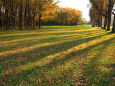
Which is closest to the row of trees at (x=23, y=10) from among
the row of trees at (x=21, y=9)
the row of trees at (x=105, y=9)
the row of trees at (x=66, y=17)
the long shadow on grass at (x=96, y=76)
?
the row of trees at (x=21, y=9)

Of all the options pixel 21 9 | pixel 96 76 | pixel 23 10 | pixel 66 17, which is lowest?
pixel 96 76

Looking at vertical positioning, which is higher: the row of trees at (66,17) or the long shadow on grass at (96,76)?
the row of trees at (66,17)

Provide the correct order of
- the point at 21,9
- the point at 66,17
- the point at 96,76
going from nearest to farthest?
the point at 96,76 → the point at 21,9 → the point at 66,17

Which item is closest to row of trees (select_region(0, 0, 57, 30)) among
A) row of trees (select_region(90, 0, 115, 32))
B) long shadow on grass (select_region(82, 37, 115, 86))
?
row of trees (select_region(90, 0, 115, 32))

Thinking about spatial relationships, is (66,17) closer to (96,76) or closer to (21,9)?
(21,9)

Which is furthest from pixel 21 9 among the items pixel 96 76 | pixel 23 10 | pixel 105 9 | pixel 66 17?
pixel 66 17

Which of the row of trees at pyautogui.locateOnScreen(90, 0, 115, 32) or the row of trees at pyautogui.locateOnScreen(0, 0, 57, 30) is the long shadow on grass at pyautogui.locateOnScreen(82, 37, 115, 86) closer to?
the row of trees at pyautogui.locateOnScreen(90, 0, 115, 32)

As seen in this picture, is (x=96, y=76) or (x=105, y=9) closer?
(x=96, y=76)

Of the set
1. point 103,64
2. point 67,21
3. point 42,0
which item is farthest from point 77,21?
point 103,64

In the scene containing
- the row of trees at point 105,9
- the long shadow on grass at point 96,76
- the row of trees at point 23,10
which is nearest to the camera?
the long shadow on grass at point 96,76

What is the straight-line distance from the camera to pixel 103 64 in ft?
22.9

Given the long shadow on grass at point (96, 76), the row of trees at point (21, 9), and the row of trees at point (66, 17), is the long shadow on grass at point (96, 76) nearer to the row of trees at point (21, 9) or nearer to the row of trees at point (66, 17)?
the row of trees at point (21, 9)

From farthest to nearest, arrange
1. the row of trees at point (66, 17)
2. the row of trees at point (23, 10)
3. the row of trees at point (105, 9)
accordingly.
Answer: the row of trees at point (66, 17) → the row of trees at point (23, 10) → the row of trees at point (105, 9)

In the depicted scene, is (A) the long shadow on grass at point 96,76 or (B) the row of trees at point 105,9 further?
(B) the row of trees at point 105,9
